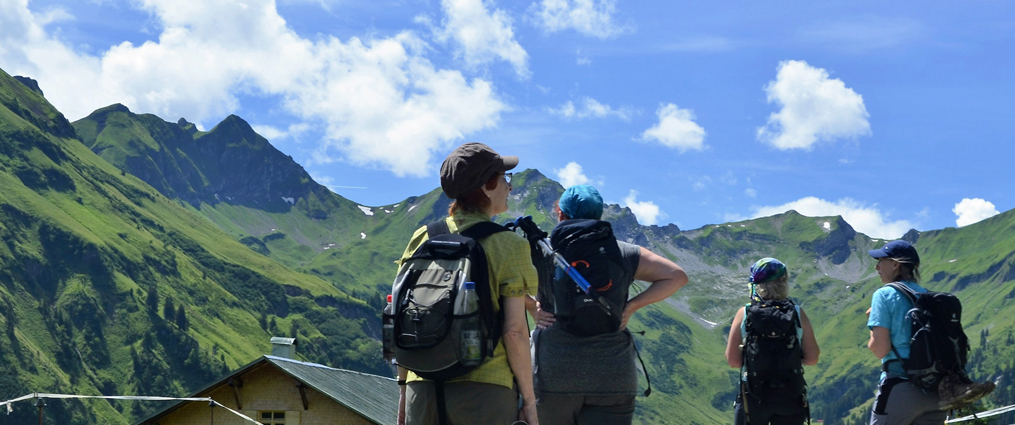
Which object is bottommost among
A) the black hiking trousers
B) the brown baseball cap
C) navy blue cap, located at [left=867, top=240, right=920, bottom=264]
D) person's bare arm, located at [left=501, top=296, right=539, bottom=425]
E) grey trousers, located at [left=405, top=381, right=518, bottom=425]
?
the black hiking trousers

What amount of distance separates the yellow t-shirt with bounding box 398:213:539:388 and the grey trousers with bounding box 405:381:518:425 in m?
0.05

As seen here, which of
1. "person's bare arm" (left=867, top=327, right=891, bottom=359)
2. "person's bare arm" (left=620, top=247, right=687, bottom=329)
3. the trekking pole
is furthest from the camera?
"person's bare arm" (left=867, top=327, right=891, bottom=359)

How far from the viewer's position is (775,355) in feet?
26.5

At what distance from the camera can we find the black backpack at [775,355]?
8023 millimetres

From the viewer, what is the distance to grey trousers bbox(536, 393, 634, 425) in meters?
6.91

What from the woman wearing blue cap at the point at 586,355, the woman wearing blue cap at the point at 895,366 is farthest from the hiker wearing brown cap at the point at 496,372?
the woman wearing blue cap at the point at 895,366

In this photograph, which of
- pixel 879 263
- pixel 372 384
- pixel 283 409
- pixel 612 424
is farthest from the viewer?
pixel 372 384

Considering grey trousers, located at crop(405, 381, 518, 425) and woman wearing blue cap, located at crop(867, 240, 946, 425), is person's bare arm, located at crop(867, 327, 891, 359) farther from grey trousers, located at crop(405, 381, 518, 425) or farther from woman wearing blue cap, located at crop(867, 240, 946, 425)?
grey trousers, located at crop(405, 381, 518, 425)

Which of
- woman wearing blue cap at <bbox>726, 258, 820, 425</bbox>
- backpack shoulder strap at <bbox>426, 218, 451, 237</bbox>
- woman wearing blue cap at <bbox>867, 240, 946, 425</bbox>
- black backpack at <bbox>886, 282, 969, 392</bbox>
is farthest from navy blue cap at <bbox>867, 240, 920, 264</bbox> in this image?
backpack shoulder strap at <bbox>426, 218, 451, 237</bbox>

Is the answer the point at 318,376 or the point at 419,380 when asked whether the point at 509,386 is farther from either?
the point at 318,376

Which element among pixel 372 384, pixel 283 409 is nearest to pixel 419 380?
pixel 283 409

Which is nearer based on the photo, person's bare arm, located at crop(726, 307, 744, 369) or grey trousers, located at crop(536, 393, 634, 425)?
grey trousers, located at crop(536, 393, 634, 425)

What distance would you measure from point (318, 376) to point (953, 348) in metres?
29.5

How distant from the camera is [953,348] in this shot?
7934 millimetres
